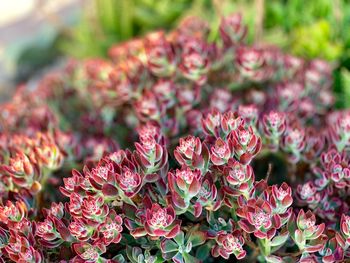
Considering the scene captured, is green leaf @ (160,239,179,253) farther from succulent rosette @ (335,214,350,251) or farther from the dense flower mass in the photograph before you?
succulent rosette @ (335,214,350,251)

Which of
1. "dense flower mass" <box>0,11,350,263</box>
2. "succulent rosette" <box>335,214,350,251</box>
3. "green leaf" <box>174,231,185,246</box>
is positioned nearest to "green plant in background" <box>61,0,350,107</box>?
"dense flower mass" <box>0,11,350,263</box>

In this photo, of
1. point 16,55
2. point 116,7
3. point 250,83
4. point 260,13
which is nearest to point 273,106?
point 250,83

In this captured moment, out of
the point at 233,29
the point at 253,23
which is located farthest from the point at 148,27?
the point at 233,29

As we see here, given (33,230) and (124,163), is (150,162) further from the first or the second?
(33,230)

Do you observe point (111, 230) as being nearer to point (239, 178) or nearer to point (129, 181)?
point (129, 181)

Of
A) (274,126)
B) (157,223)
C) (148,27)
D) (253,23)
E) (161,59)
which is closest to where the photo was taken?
(157,223)

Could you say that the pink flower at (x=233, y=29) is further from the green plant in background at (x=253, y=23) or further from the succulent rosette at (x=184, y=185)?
the succulent rosette at (x=184, y=185)

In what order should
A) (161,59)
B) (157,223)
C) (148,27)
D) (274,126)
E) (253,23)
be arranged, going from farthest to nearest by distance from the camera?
(148,27)
(253,23)
(161,59)
(274,126)
(157,223)

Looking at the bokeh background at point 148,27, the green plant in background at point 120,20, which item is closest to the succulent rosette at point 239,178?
the bokeh background at point 148,27
